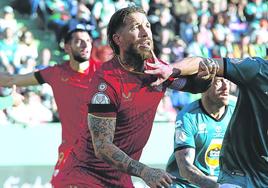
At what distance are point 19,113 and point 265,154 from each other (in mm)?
6100

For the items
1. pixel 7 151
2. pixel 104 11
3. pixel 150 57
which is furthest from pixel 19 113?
pixel 150 57

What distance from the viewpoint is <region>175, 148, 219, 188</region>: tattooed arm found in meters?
6.40

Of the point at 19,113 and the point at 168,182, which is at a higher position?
the point at 168,182

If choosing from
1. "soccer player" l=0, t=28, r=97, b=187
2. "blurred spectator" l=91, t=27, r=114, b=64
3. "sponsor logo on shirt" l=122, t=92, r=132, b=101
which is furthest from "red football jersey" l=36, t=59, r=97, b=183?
"blurred spectator" l=91, t=27, r=114, b=64

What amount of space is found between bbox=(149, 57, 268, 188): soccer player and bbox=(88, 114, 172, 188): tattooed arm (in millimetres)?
482

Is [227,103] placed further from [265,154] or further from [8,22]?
[8,22]

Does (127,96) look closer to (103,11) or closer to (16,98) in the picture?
(16,98)

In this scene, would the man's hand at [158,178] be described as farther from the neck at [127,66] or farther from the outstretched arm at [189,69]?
the neck at [127,66]

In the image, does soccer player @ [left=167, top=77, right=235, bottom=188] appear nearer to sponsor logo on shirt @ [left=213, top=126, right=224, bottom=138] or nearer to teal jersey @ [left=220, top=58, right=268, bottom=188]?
sponsor logo on shirt @ [left=213, top=126, right=224, bottom=138]

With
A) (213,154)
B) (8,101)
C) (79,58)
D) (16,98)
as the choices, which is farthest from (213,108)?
(8,101)

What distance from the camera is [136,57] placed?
5324mm

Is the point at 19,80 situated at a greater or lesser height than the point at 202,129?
greater

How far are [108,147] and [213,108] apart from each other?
7.81 ft

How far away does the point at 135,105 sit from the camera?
548cm
